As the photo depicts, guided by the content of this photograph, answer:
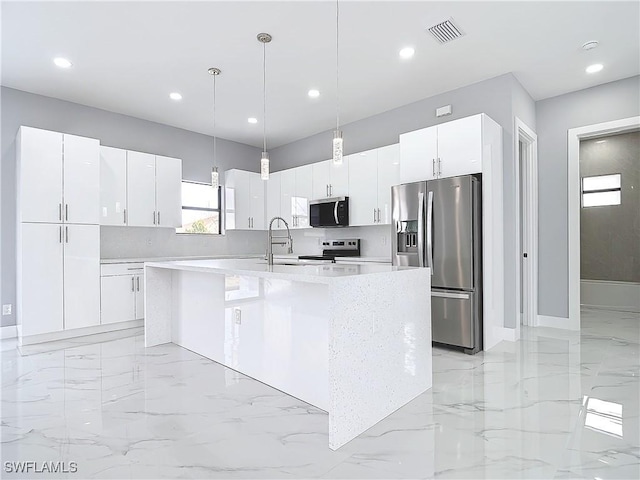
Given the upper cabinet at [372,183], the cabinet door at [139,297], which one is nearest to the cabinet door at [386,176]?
the upper cabinet at [372,183]

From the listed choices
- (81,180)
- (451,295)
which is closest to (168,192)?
(81,180)

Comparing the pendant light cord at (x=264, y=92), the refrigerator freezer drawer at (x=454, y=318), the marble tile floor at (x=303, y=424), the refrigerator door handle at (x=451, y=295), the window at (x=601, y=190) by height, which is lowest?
the marble tile floor at (x=303, y=424)

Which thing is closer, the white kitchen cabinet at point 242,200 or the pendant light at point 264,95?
the pendant light at point 264,95

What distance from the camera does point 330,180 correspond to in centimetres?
538

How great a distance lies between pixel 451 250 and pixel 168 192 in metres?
3.91

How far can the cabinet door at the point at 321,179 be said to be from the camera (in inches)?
214

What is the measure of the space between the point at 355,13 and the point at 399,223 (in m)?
2.07

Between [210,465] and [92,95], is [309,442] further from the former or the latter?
[92,95]

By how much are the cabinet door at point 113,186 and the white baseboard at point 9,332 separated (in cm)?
148

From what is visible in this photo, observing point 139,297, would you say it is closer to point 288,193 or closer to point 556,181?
point 288,193

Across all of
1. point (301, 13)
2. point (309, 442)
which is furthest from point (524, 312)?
point (301, 13)

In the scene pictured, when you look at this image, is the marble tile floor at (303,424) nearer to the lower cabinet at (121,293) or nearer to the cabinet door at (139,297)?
the lower cabinet at (121,293)

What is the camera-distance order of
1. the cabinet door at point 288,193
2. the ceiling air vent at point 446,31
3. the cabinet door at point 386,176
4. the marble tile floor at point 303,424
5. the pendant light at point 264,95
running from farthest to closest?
the cabinet door at point 288,193 → the cabinet door at point 386,176 → the pendant light at point 264,95 → the ceiling air vent at point 446,31 → the marble tile floor at point 303,424

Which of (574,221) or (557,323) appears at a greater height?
(574,221)
